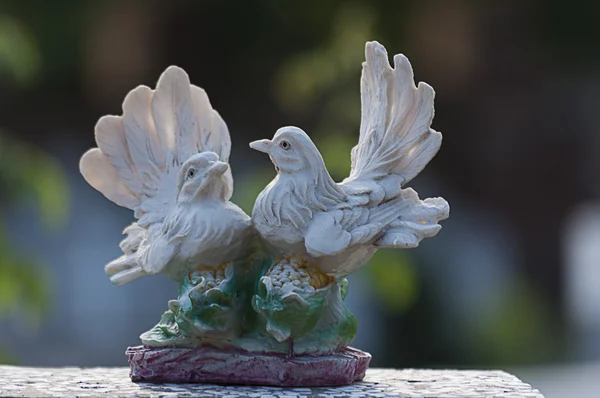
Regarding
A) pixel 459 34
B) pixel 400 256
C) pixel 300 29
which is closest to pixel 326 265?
pixel 400 256

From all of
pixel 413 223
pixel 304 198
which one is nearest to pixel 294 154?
pixel 304 198

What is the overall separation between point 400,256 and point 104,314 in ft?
6.34

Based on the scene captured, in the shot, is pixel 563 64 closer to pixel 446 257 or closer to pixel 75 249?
pixel 446 257

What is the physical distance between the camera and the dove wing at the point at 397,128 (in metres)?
2.41

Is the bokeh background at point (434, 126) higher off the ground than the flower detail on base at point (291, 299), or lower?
higher

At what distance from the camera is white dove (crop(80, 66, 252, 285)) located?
93.7 inches

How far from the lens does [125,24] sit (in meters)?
5.10

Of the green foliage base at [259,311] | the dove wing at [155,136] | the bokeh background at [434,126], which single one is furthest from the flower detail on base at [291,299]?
the bokeh background at [434,126]

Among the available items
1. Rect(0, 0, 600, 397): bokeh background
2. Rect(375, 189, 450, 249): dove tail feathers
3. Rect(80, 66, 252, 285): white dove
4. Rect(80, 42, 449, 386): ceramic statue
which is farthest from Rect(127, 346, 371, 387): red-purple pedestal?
Rect(0, 0, 600, 397): bokeh background

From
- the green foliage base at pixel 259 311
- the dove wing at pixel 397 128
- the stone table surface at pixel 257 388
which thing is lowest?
the stone table surface at pixel 257 388

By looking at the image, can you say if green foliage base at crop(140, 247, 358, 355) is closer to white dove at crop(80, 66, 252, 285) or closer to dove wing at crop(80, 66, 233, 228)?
white dove at crop(80, 66, 252, 285)

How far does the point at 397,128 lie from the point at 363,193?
194mm

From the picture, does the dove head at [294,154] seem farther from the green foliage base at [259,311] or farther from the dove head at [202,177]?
the green foliage base at [259,311]

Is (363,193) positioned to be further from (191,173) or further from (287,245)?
(191,173)
